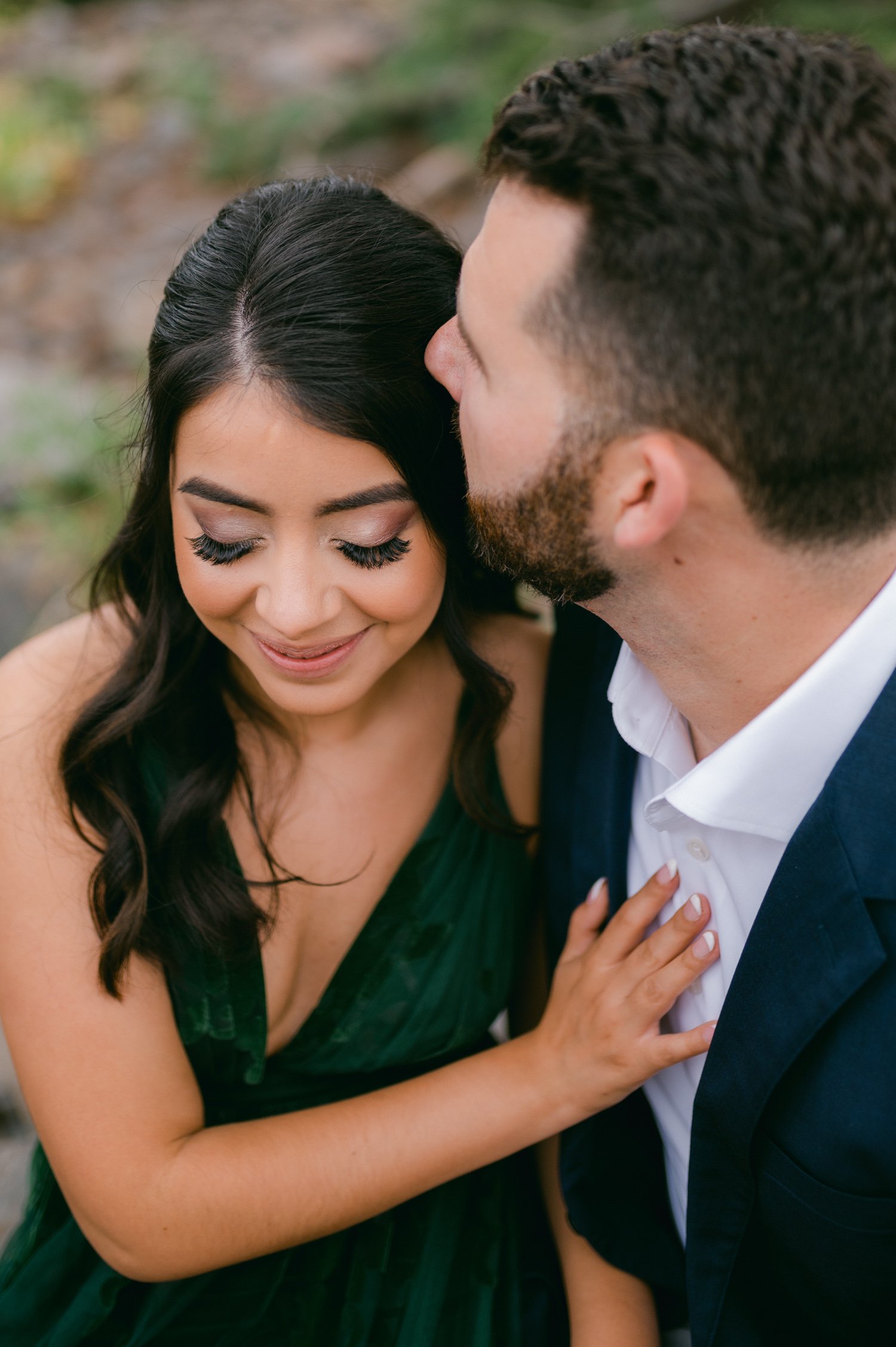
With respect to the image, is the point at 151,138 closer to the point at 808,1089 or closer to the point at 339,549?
the point at 339,549

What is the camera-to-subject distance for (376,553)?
5.92 ft

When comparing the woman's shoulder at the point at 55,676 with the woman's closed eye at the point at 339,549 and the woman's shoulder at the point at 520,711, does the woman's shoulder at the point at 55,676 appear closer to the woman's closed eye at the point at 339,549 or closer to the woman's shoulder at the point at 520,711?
the woman's closed eye at the point at 339,549

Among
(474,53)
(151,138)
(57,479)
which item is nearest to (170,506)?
(57,479)

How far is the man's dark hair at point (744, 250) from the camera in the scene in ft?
4.73

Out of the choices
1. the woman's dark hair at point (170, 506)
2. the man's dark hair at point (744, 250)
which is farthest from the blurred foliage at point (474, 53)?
the man's dark hair at point (744, 250)

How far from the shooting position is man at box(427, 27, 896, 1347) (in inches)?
57.6

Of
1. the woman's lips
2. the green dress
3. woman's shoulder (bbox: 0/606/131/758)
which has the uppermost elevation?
the woman's lips

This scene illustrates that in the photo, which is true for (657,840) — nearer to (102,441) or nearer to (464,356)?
(464,356)

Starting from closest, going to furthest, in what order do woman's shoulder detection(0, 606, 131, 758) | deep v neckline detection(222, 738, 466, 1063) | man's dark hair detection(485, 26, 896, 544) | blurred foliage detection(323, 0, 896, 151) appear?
man's dark hair detection(485, 26, 896, 544) < woman's shoulder detection(0, 606, 131, 758) < deep v neckline detection(222, 738, 466, 1063) < blurred foliage detection(323, 0, 896, 151)

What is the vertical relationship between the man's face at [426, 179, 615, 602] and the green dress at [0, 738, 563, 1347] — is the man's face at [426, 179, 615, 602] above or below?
above

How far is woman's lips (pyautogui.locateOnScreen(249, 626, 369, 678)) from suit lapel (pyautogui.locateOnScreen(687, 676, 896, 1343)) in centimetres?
77

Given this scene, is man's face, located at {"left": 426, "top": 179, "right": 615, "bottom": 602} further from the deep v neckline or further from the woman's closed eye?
the deep v neckline

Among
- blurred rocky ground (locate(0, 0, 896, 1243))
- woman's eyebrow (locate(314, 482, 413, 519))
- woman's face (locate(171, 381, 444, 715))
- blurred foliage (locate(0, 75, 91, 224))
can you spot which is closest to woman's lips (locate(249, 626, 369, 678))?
woman's face (locate(171, 381, 444, 715))

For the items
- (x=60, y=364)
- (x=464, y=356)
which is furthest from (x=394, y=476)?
(x=60, y=364)
